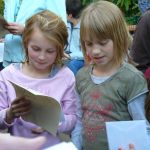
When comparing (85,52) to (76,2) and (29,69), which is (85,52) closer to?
(29,69)

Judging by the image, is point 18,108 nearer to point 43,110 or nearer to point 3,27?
point 43,110

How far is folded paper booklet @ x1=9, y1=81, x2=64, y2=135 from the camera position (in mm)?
2066

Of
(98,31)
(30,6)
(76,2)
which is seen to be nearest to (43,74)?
(98,31)

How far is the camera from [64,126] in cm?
246

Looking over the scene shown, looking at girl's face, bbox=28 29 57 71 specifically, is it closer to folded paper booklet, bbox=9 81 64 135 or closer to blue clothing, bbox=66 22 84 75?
folded paper booklet, bbox=9 81 64 135

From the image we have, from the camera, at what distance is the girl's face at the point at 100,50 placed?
7.61 feet

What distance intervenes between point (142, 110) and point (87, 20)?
1.87ft

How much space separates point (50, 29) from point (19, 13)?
2.80 feet

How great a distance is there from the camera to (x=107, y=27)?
2350 mm

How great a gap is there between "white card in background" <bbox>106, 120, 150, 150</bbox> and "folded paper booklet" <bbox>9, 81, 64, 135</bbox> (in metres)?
0.26

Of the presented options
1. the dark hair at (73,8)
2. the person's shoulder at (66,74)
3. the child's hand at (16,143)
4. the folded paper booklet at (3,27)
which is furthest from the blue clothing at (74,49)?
the child's hand at (16,143)

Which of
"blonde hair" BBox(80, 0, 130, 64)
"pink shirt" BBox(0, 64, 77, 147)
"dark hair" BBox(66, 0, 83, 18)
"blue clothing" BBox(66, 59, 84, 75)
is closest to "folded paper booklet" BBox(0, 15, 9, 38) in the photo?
"pink shirt" BBox(0, 64, 77, 147)

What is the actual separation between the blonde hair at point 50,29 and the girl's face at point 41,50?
0.03 meters

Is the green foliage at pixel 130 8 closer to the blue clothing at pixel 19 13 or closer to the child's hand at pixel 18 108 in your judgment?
the blue clothing at pixel 19 13
